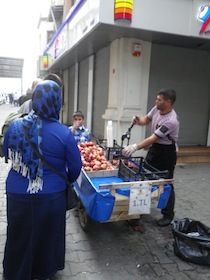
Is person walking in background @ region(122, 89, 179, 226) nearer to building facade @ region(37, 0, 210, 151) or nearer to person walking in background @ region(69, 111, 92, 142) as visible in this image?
person walking in background @ region(69, 111, 92, 142)

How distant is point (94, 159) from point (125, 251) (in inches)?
49.2

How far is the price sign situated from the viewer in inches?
114

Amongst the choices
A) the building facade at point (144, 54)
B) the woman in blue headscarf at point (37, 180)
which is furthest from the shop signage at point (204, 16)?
the woman in blue headscarf at point (37, 180)

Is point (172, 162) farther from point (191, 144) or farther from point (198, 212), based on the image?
point (191, 144)

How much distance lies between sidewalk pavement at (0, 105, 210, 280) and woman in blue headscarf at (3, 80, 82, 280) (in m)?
0.55

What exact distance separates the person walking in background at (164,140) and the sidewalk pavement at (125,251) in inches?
16.9

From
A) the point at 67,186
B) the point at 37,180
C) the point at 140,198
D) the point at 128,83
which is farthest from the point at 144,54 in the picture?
the point at 37,180

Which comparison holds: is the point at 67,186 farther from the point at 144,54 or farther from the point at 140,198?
the point at 144,54

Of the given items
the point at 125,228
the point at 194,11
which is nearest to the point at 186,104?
the point at 194,11

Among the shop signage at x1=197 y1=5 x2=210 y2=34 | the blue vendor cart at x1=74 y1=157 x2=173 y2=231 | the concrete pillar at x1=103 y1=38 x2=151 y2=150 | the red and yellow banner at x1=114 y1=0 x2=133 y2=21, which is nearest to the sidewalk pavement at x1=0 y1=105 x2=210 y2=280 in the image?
the blue vendor cart at x1=74 y1=157 x2=173 y2=231

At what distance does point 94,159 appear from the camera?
3807 millimetres

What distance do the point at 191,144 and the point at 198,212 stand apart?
4398mm

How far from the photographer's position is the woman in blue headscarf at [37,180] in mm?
2176

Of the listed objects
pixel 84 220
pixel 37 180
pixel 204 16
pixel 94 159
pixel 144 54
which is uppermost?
pixel 204 16
